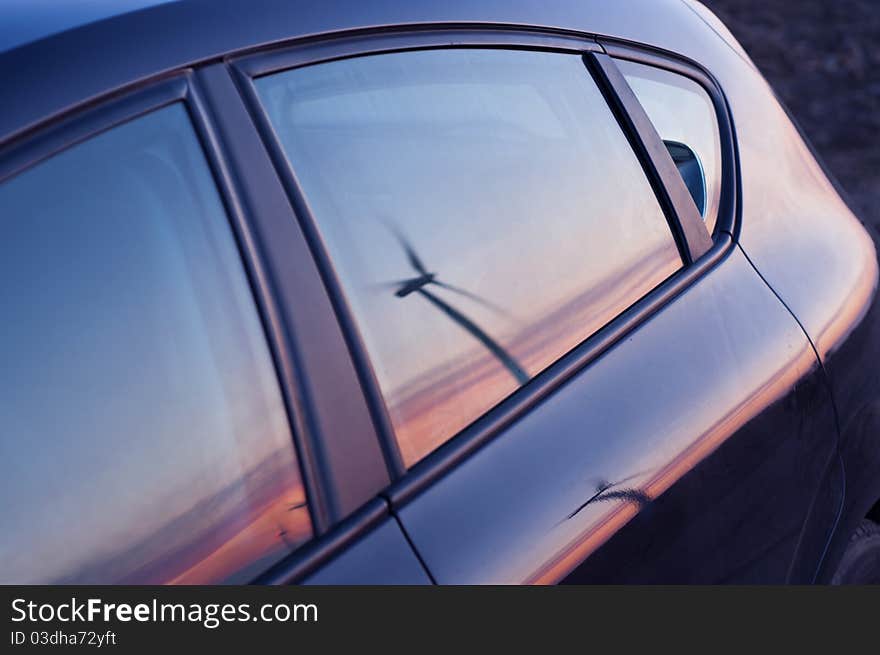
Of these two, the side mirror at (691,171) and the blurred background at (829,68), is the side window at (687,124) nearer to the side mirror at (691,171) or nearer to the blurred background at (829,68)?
the side mirror at (691,171)

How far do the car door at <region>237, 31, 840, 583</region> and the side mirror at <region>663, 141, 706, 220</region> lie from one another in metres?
0.04

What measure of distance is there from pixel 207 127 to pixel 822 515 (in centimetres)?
131

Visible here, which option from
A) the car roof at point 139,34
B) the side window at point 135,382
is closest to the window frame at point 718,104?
the car roof at point 139,34

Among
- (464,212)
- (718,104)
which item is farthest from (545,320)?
(718,104)

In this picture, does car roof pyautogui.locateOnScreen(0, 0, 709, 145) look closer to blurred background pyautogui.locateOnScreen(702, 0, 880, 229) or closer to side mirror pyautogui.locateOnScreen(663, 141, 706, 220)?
side mirror pyautogui.locateOnScreen(663, 141, 706, 220)

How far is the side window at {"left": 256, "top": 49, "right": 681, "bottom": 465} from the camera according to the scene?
1.41 m

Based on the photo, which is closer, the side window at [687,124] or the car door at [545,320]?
the car door at [545,320]

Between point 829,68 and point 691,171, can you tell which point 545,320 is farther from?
point 829,68

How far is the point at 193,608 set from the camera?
1.18 m

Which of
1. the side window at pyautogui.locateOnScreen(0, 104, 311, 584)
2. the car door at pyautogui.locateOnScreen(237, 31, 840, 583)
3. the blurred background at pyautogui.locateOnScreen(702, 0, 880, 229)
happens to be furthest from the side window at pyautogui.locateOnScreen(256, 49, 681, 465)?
the blurred background at pyautogui.locateOnScreen(702, 0, 880, 229)

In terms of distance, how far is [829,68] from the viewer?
753 cm

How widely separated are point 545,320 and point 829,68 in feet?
21.6

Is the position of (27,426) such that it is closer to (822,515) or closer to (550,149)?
(550,149)

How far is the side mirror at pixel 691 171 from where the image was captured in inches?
82.2
